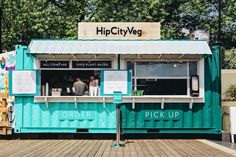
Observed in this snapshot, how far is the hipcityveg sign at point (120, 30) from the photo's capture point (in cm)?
1562

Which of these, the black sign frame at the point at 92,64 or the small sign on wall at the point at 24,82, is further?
the black sign frame at the point at 92,64

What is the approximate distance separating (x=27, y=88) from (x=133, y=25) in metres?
3.94

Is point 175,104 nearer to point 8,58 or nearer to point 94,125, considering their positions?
point 94,125

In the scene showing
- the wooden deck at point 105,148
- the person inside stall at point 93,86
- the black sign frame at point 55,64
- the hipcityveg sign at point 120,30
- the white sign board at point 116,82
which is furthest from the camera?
the hipcityveg sign at point 120,30

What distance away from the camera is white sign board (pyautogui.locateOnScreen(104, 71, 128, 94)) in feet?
48.3

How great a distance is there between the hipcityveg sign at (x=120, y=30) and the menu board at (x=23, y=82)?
211 cm

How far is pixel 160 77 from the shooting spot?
15.1 m

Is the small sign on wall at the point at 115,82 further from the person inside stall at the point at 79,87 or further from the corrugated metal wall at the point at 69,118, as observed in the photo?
the person inside stall at the point at 79,87

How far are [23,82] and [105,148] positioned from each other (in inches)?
151

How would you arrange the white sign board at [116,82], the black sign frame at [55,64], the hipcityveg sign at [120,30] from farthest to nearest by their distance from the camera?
the hipcityveg sign at [120,30] → the black sign frame at [55,64] → the white sign board at [116,82]

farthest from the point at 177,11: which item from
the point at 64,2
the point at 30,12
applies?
the point at 30,12

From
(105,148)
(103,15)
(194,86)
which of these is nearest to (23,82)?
(105,148)

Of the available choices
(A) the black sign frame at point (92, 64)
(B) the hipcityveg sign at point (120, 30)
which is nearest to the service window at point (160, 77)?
(A) the black sign frame at point (92, 64)

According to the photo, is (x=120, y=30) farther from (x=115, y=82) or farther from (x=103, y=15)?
(x=103, y=15)
